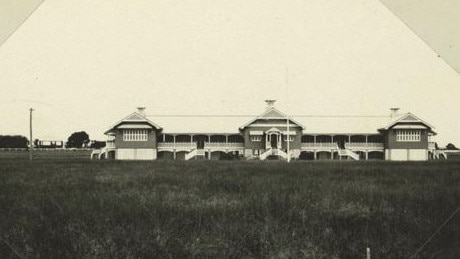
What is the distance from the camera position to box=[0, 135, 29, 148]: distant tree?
108 metres

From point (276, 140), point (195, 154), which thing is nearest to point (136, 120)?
point (195, 154)

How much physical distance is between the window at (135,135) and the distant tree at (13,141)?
201 feet

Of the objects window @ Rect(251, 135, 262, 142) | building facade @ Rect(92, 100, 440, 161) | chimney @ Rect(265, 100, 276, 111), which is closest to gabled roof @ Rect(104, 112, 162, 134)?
building facade @ Rect(92, 100, 440, 161)

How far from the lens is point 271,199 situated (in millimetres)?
10797

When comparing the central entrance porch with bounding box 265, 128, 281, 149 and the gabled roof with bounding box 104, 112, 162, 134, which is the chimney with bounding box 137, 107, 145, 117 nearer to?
the gabled roof with bounding box 104, 112, 162, 134

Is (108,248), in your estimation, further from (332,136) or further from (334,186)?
(332,136)

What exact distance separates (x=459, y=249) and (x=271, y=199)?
4.96 meters

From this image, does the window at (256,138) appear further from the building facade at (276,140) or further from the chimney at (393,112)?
the chimney at (393,112)

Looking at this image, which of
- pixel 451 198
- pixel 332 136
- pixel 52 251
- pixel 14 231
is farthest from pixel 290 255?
pixel 332 136

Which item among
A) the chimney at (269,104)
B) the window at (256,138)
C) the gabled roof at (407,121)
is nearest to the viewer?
the gabled roof at (407,121)

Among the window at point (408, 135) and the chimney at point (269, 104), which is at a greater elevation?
the chimney at point (269, 104)

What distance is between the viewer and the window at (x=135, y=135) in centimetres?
5644

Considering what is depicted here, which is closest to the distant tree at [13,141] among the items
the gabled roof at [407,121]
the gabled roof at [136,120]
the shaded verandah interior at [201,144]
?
the shaded verandah interior at [201,144]

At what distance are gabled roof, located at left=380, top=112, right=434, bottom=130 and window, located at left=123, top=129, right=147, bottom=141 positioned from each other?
26.6 m
